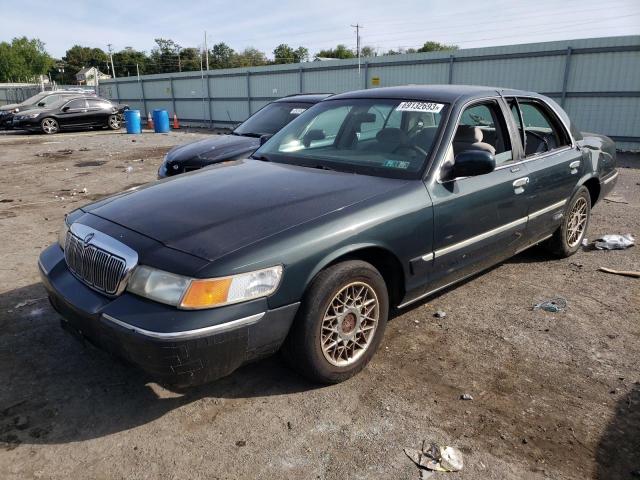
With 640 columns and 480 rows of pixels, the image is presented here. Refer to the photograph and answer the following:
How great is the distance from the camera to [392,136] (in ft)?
12.1

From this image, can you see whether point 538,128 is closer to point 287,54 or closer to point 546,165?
point 546,165

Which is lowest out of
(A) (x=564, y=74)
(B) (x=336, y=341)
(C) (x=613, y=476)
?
(C) (x=613, y=476)

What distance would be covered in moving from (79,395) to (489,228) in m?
2.98

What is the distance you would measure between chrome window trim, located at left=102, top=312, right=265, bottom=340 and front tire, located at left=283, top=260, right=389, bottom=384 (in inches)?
12.7

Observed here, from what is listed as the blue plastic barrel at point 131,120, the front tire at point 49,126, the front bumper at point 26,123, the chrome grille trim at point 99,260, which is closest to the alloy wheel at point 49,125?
the front tire at point 49,126

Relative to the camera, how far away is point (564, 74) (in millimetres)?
13594

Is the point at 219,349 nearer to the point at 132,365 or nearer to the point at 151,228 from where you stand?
the point at 132,365

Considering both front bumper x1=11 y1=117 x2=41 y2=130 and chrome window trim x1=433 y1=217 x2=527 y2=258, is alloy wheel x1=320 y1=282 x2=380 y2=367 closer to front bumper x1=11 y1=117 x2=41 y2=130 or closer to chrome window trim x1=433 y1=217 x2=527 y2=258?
chrome window trim x1=433 y1=217 x2=527 y2=258

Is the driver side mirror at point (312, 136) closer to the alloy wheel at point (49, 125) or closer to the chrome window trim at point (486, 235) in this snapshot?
the chrome window trim at point (486, 235)

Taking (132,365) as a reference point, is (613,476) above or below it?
below

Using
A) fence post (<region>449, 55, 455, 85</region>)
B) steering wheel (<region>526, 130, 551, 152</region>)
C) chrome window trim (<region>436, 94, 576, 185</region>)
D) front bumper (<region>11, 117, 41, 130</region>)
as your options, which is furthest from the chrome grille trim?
front bumper (<region>11, 117, 41, 130</region>)

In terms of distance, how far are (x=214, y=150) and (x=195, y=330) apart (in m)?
5.12

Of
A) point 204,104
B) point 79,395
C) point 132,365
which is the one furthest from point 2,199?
point 204,104

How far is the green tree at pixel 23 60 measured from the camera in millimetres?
85375
